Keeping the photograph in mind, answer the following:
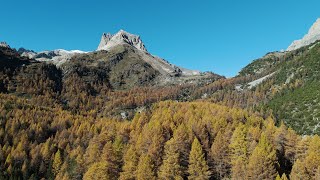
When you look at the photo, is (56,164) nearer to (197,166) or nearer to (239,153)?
(197,166)

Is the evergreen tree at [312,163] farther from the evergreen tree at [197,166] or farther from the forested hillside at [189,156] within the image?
the evergreen tree at [197,166]

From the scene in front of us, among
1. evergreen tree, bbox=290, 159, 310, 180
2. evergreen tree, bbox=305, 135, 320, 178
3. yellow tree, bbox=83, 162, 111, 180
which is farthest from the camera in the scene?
yellow tree, bbox=83, 162, 111, 180

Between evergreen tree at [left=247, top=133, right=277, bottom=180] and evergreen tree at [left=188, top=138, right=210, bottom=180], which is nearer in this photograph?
evergreen tree at [left=247, top=133, right=277, bottom=180]

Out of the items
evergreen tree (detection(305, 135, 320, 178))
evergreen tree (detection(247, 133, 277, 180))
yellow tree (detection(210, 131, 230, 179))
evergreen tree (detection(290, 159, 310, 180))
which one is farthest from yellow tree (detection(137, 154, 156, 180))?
evergreen tree (detection(305, 135, 320, 178))

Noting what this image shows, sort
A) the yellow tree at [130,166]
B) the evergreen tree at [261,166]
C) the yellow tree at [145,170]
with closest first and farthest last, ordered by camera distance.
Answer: the evergreen tree at [261,166] → the yellow tree at [145,170] → the yellow tree at [130,166]

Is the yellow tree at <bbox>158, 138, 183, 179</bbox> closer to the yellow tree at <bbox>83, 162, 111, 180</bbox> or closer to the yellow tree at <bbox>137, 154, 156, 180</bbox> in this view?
the yellow tree at <bbox>137, 154, 156, 180</bbox>

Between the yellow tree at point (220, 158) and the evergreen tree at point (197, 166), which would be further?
the yellow tree at point (220, 158)

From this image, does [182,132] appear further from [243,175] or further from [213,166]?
[243,175]

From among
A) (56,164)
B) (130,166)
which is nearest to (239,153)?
(130,166)

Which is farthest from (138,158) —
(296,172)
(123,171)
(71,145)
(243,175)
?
(71,145)

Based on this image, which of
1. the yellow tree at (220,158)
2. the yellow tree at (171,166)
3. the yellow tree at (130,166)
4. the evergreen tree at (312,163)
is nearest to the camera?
the evergreen tree at (312,163)

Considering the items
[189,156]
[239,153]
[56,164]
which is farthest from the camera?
[56,164]

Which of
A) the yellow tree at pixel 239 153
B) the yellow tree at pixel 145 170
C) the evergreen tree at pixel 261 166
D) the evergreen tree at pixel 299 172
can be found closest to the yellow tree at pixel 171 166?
the yellow tree at pixel 145 170

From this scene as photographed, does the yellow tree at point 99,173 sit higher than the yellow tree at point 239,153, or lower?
lower
